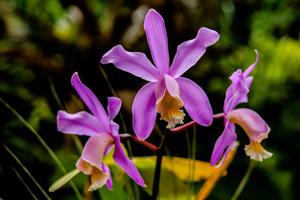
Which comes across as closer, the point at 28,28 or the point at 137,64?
the point at 137,64

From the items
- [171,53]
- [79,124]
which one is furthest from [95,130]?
[171,53]

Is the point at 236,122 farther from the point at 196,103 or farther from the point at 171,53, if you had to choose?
the point at 171,53

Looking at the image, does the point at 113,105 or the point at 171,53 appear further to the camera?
the point at 171,53

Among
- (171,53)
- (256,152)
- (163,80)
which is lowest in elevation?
(171,53)

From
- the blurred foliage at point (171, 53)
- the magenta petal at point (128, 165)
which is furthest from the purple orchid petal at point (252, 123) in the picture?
the blurred foliage at point (171, 53)

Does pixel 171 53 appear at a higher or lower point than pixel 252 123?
lower

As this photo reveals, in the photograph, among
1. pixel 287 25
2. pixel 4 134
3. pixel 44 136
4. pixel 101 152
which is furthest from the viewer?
pixel 287 25

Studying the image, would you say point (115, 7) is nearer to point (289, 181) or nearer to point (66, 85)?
point (66, 85)

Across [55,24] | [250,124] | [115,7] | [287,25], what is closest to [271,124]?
[287,25]
